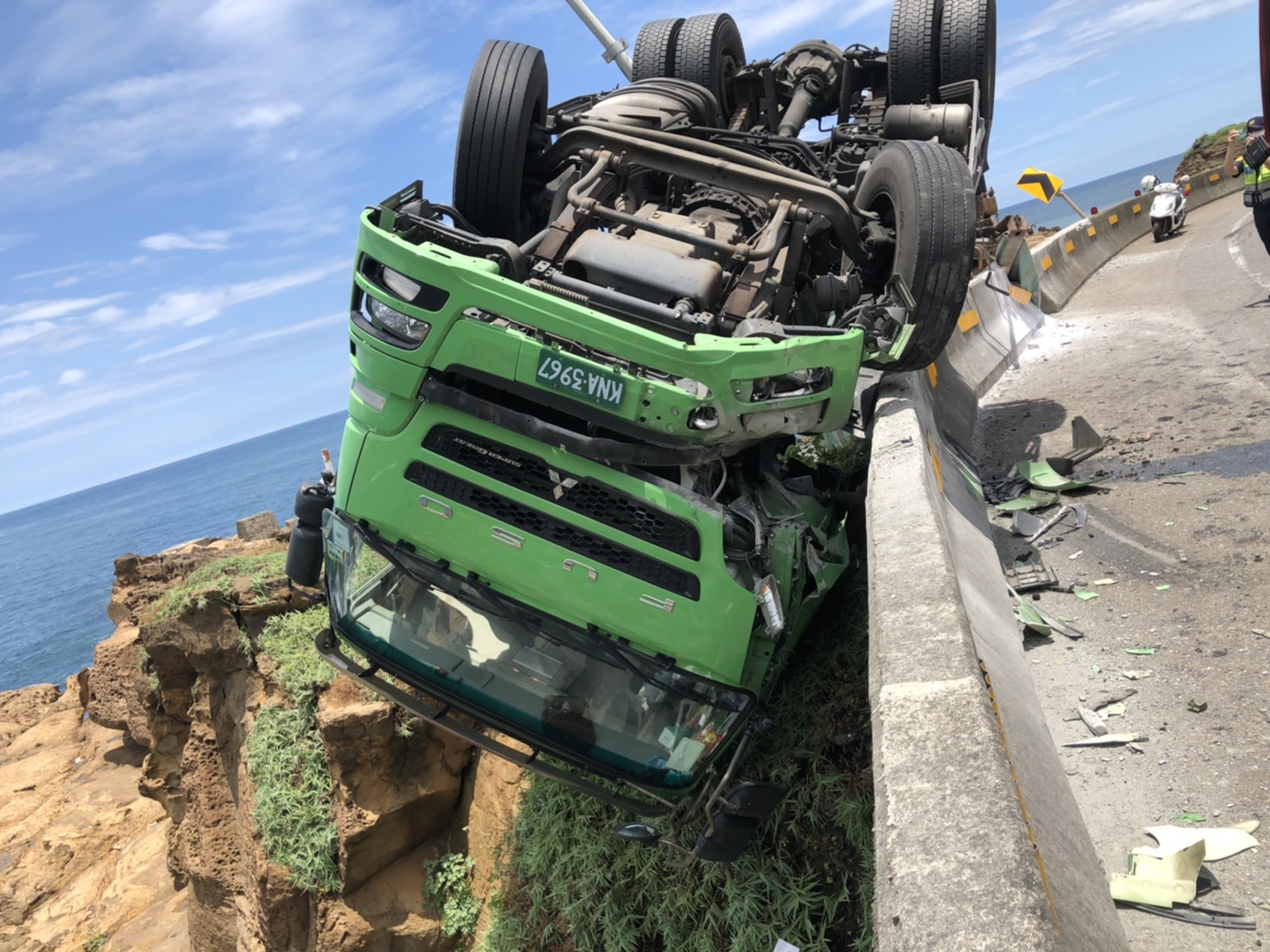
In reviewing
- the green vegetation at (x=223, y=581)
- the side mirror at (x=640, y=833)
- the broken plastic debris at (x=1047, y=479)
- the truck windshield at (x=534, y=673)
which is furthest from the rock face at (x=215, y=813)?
the broken plastic debris at (x=1047, y=479)

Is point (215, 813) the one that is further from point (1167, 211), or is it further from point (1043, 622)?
point (1167, 211)

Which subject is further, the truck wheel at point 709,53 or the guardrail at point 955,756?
the truck wheel at point 709,53

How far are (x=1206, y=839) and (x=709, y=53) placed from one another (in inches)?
265

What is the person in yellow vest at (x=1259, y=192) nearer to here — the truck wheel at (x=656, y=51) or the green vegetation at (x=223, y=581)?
the truck wheel at (x=656, y=51)

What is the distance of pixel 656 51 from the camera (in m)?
7.52

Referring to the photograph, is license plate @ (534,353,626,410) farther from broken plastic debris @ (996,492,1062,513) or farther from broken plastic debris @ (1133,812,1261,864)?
broken plastic debris @ (996,492,1062,513)

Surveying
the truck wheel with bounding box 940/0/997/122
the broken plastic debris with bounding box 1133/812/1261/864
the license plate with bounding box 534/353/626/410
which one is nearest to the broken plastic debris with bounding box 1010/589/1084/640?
the broken plastic debris with bounding box 1133/812/1261/864

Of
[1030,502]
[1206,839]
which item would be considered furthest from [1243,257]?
[1206,839]

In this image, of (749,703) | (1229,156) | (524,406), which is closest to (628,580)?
(749,703)

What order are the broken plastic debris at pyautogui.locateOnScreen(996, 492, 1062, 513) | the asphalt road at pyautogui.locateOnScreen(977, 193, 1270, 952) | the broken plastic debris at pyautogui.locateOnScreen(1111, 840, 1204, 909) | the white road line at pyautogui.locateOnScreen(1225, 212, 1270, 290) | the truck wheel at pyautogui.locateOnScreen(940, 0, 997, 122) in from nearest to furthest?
the broken plastic debris at pyautogui.locateOnScreen(1111, 840, 1204, 909) → the asphalt road at pyautogui.locateOnScreen(977, 193, 1270, 952) → the broken plastic debris at pyautogui.locateOnScreen(996, 492, 1062, 513) → the truck wheel at pyautogui.locateOnScreen(940, 0, 997, 122) → the white road line at pyautogui.locateOnScreen(1225, 212, 1270, 290)

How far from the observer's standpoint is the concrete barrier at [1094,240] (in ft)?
36.9

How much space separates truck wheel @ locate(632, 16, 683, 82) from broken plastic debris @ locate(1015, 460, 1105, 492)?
4.36 metres

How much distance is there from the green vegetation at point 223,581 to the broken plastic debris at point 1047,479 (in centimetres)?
529

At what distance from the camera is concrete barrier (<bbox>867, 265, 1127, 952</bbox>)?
65.9 inches
